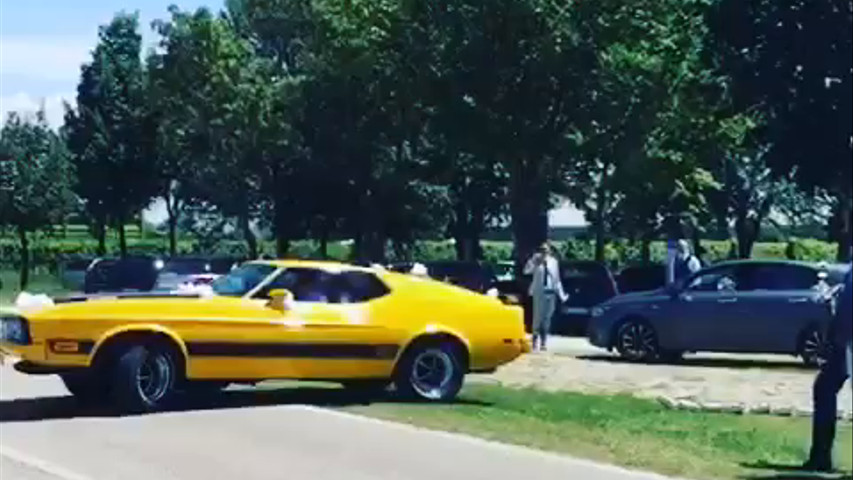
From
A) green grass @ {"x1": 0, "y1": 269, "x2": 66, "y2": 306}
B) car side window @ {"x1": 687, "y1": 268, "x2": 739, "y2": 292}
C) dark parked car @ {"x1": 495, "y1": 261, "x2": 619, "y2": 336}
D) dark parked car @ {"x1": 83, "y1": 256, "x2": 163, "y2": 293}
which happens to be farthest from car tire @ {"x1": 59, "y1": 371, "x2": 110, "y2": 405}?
green grass @ {"x1": 0, "y1": 269, "x2": 66, "y2": 306}

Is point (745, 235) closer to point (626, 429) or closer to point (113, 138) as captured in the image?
point (113, 138)

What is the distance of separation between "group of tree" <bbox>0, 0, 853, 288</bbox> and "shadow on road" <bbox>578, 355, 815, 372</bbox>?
2.54 metres

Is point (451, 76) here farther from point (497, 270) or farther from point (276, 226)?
point (276, 226)

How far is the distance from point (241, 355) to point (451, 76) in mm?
20169

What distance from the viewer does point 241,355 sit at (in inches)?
627

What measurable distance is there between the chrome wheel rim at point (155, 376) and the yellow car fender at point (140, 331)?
195 millimetres

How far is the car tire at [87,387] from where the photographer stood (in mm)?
16031

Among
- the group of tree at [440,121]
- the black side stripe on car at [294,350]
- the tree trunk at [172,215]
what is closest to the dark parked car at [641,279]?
the group of tree at [440,121]

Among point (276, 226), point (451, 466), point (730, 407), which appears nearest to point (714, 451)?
point (451, 466)

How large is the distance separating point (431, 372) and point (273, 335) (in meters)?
1.80

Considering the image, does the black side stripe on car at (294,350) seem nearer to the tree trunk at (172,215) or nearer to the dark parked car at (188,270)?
the dark parked car at (188,270)

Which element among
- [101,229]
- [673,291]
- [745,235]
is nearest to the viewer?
[673,291]

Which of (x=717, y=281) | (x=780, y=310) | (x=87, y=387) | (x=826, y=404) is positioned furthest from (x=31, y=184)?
(x=826, y=404)

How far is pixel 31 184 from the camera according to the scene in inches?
2213
